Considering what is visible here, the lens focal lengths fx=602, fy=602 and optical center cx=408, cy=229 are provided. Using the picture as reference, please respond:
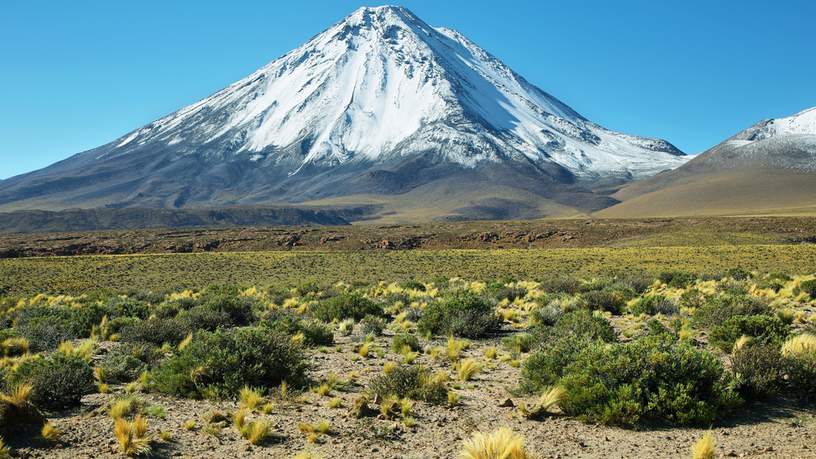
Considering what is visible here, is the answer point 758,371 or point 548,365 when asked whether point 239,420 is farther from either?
point 758,371

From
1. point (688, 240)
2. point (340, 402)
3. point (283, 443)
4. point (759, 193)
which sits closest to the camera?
point (283, 443)

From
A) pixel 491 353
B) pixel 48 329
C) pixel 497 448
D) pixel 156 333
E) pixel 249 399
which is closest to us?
pixel 497 448

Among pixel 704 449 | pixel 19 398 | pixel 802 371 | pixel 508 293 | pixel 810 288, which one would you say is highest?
pixel 810 288

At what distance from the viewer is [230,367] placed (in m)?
8.70

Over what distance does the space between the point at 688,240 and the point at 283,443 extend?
49.7 metres

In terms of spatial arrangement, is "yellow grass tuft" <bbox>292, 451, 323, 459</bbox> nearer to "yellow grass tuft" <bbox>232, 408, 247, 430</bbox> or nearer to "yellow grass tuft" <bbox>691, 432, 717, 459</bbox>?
"yellow grass tuft" <bbox>232, 408, 247, 430</bbox>

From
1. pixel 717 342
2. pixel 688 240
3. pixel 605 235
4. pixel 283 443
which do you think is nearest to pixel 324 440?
pixel 283 443

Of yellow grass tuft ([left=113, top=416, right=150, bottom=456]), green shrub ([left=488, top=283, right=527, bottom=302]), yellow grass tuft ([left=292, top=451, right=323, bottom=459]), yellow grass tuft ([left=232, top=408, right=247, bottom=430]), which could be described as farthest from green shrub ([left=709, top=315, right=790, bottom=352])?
yellow grass tuft ([left=113, top=416, right=150, bottom=456])

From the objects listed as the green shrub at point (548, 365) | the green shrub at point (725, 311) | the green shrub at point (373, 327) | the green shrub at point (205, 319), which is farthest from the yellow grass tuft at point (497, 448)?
the green shrub at point (205, 319)

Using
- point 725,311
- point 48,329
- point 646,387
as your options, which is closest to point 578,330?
point 725,311

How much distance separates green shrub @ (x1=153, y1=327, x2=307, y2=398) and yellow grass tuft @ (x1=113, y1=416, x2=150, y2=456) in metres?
1.62

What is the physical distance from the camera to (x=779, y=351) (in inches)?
332

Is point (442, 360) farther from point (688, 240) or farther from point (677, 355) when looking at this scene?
point (688, 240)

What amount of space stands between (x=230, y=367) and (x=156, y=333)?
15.6 ft
